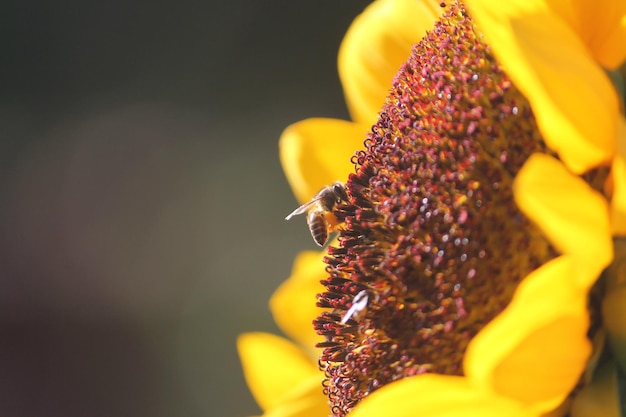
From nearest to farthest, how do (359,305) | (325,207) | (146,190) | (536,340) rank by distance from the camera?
(536,340) → (359,305) → (325,207) → (146,190)

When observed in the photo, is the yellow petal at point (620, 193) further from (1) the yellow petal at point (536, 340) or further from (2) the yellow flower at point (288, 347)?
(2) the yellow flower at point (288, 347)

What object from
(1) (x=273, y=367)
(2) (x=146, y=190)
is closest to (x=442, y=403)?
(1) (x=273, y=367)

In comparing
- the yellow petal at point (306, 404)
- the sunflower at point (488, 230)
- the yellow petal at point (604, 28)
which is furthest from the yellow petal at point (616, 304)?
the yellow petal at point (306, 404)

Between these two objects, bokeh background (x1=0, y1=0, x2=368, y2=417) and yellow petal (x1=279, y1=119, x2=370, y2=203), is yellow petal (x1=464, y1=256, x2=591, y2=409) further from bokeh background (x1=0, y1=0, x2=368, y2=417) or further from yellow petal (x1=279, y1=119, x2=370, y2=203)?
bokeh background (x1=0, y1=0, x2=368, y2=417)

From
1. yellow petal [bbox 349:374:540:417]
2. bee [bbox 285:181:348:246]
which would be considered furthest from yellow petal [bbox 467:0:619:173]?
bee [bbox 285:181:348:246]

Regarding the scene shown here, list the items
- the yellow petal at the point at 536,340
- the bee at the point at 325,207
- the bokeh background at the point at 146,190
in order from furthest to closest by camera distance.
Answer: the bokeh background at the point at 146,190 < the bee at the point at 325,207 < the yellow petal at the point at 536,340

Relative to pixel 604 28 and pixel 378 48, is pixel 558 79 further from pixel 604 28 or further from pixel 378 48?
pixel 378 48
